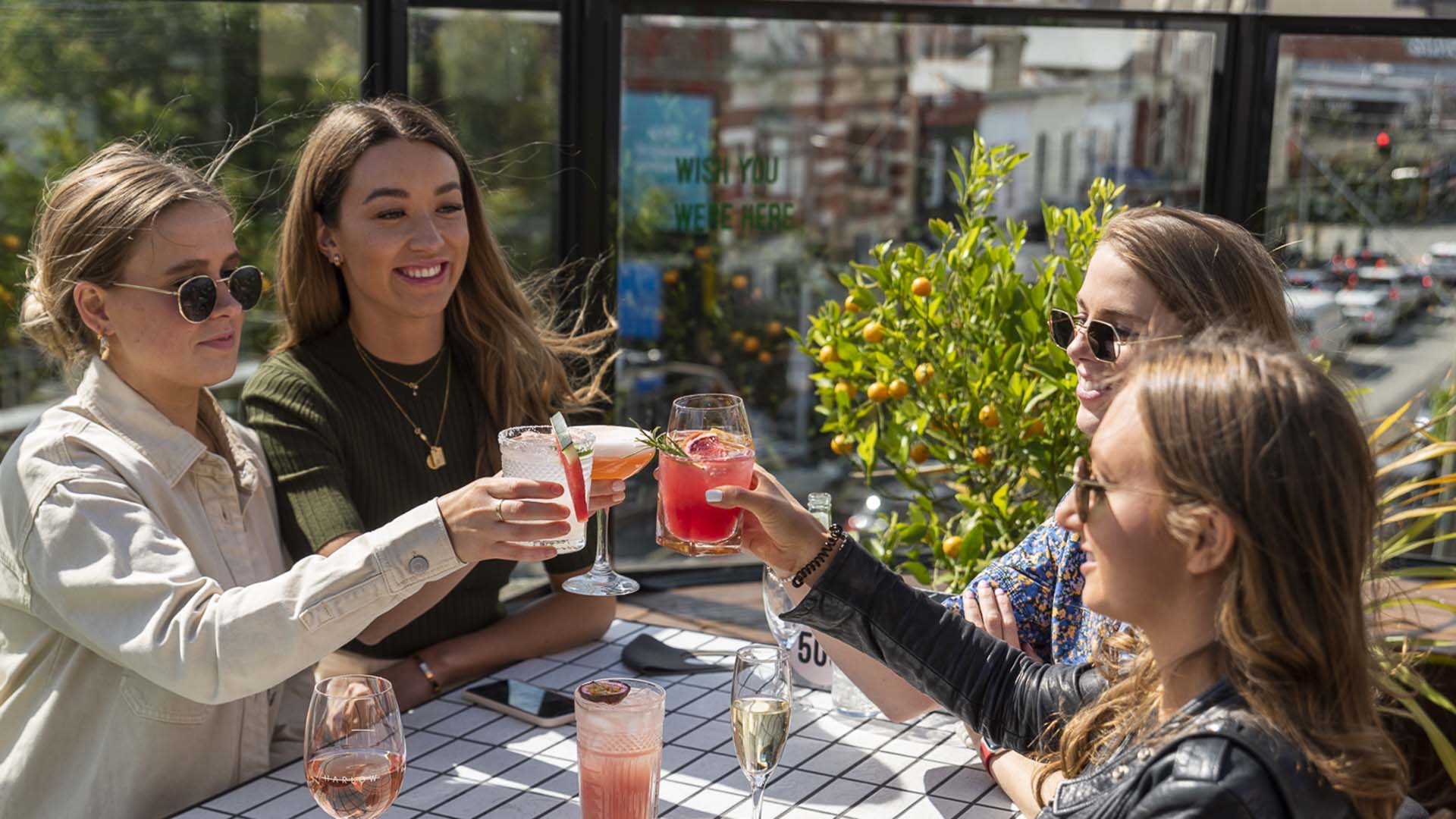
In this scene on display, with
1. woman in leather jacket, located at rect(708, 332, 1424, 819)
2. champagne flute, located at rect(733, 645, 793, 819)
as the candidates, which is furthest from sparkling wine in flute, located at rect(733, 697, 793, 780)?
woman in leather jacket, located at rect(708, 332, 1424, 819)

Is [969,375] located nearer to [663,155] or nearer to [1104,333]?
[1104,333]

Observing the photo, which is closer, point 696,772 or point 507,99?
point 696,772

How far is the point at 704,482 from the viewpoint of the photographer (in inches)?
74.7

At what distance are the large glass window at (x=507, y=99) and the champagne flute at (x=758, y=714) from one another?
2200mm

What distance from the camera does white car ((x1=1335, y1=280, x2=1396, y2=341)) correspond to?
14.4 ft

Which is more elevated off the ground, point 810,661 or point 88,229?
point 88,229

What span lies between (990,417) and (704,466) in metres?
0.97

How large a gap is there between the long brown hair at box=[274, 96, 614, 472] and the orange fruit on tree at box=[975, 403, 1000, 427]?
0.87m

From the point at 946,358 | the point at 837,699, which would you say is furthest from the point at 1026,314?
the point at 837,699

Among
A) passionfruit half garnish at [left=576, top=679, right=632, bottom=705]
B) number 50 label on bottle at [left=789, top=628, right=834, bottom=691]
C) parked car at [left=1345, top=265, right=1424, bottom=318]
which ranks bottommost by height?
number 50 label on bottle at [left=789, top=628, right=834, bottom=691]

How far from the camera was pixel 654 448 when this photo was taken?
1.99 m

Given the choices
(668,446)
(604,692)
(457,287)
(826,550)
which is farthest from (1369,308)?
(604,692)

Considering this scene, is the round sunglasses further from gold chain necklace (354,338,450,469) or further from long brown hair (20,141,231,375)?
gold chain necklace (354,338,450,469)

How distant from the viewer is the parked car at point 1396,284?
4.35 meters
